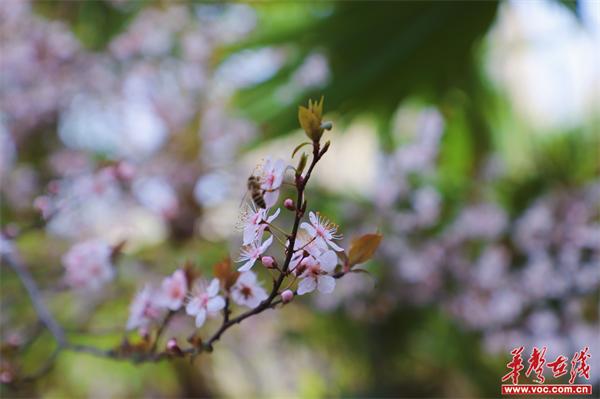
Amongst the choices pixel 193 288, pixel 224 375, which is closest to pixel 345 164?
pixel 224 375

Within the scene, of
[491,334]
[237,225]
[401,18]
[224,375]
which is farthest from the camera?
[224,375]

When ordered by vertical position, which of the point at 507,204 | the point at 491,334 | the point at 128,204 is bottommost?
the point at 491,334

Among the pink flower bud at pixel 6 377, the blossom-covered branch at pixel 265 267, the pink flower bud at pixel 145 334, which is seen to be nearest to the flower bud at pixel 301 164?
the blossom-covered branch at pixel 265 267

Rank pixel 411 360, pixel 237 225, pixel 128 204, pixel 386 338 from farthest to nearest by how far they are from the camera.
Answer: pixel 128 204, pixel 411 360, pixel 386 338, pixel 237 225

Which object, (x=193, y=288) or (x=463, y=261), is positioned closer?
(x=193, y=288)

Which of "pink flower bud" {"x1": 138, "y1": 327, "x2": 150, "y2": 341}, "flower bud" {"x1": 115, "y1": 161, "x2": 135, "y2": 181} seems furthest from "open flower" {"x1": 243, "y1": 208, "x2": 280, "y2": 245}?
"flower bud" {"x1": 115, "y1": 161, "x2": 135, "y2": 181}

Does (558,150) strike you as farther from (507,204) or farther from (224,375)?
(224,375)

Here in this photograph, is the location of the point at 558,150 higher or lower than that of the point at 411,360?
higher
